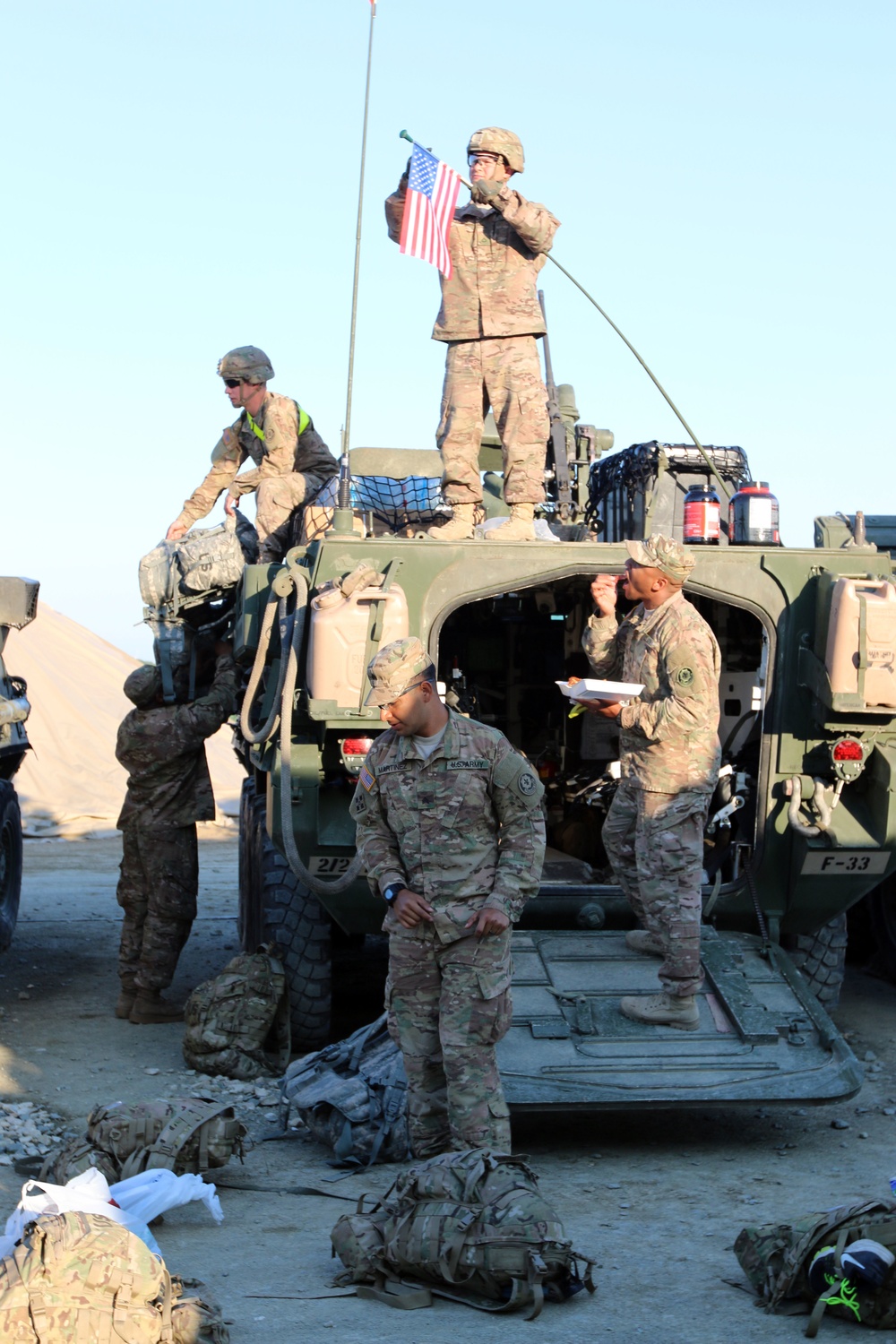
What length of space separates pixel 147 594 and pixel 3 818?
234 cm

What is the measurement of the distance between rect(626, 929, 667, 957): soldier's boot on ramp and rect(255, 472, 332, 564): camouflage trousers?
3148 mm

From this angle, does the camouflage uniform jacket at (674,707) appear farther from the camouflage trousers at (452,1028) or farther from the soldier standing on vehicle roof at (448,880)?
the camouflage trousers at (452,1028)

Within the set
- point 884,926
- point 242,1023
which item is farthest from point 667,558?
point 884,926

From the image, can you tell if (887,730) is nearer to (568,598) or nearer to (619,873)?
(619,873)

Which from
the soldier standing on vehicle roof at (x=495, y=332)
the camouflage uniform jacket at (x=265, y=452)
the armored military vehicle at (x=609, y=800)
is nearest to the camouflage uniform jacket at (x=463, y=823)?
the armored military vehicle at (x=609, y=800)

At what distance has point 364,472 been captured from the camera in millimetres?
9234

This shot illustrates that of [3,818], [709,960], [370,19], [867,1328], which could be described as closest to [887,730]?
[709,960]

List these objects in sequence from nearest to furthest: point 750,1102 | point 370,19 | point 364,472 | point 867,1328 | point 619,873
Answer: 1. point 867,1328
2. point 750,1102
3. point 619,873
4. point 370,19
5. point 364,472

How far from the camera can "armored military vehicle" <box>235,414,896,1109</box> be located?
573 cm

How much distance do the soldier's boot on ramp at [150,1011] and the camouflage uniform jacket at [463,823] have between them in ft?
10.3

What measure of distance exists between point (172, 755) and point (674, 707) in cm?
287

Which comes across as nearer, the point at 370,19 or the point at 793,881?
the point at 793,881

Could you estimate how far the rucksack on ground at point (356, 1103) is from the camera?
5.45 m

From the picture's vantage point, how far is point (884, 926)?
873 cm
